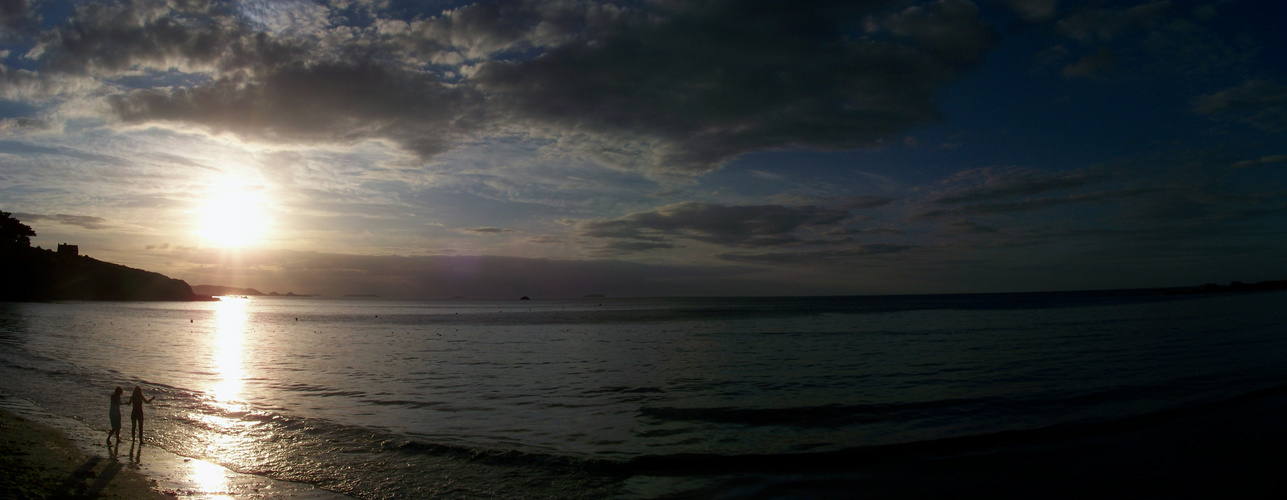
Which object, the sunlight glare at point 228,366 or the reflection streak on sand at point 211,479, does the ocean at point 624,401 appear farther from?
the reflection streak on sand at point 211,479

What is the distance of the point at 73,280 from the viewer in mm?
135875

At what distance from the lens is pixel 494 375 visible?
28859 millimetres

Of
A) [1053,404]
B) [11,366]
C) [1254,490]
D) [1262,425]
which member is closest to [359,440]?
[1254,490]

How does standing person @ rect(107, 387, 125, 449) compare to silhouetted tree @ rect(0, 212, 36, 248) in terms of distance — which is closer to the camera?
standing person @ rect(107, 387, 125, 449)

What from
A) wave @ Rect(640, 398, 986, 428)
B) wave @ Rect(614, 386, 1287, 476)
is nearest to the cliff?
wave @ Rect(640, 398, 986, 428)

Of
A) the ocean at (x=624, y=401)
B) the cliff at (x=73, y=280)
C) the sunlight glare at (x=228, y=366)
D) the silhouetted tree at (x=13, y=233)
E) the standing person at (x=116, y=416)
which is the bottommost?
the sunlight glare at (x=228, y=366)

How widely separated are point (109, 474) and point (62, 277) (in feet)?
556

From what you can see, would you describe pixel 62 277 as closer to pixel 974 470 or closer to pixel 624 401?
pixel 624 401

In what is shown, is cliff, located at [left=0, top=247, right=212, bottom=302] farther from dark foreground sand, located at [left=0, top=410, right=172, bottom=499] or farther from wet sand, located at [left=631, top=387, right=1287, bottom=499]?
wet sand, located at [left=631, top=387, right=1287, bottom=499]

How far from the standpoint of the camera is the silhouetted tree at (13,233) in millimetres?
117250

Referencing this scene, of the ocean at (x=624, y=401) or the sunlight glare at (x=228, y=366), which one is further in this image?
the sunlight glare at (x=228, y=366)

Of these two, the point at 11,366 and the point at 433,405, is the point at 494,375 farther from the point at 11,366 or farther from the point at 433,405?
the point at 11,366

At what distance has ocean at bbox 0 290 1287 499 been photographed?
43.8 feet

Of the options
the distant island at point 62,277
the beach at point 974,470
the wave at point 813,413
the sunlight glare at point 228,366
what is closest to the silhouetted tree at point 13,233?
the distant island at point 62,277
